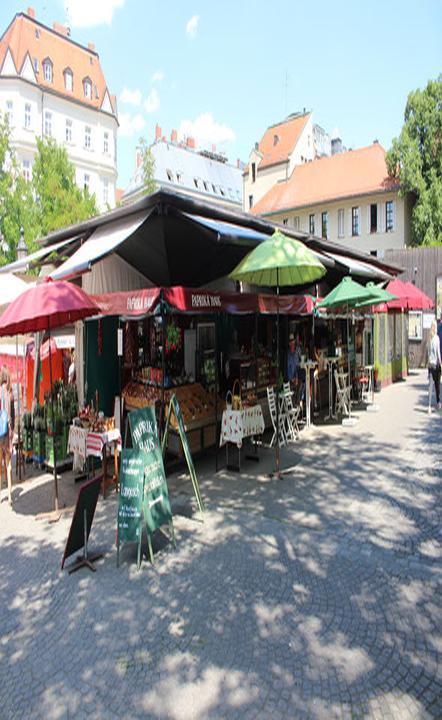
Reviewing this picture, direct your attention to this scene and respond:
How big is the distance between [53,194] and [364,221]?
87.3 ft

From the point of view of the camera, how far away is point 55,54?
4219 centimetres

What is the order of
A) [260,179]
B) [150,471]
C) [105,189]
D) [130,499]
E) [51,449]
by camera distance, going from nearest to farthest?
[130,499]
[150,471]
[51,449]
[105,189]
[260,179]

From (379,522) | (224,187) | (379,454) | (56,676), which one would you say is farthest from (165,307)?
(224,187)

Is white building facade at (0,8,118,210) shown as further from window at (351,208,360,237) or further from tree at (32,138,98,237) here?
window at (351,208,360,237)

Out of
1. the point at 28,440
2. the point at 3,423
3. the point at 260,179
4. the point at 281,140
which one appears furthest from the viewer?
the point at 281,140

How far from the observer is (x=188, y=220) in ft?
23.1

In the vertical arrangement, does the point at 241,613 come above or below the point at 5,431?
below

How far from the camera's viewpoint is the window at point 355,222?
1572 inches

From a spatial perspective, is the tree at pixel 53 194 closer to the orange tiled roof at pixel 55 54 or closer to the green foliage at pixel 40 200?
the green foliage at pixel 40 200

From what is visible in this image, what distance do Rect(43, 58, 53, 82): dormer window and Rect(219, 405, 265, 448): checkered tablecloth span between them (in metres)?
44.8

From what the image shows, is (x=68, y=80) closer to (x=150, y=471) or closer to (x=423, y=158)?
(x=423, y=158)

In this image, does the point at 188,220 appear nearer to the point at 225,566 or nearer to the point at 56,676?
the point at 225,566

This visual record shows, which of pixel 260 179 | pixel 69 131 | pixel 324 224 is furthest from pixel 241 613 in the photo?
pixel 260 179

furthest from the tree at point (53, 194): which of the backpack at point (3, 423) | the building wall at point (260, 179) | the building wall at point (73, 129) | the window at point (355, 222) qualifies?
the building wall at point (260, 179)
